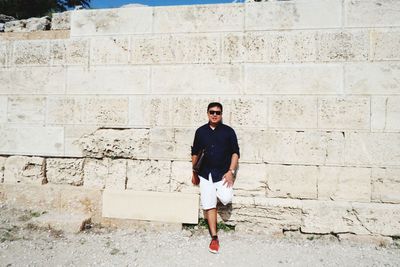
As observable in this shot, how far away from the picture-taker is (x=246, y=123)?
4.00 meters

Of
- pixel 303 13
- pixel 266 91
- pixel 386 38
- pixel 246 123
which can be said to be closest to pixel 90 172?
pixel 246 123

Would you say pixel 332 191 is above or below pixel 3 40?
below

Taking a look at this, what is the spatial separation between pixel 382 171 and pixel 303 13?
7.44 feet

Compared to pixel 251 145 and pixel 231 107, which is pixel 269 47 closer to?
pixel 231 107

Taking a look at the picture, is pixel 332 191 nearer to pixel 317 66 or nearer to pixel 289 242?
pixel 289 242

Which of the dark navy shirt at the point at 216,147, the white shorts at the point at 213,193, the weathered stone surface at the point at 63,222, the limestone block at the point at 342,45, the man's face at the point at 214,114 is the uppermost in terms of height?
the limestone block at the point at 342,45

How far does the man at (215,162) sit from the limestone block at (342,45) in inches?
61.6

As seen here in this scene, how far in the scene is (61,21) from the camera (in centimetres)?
457

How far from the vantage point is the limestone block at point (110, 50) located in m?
4.27

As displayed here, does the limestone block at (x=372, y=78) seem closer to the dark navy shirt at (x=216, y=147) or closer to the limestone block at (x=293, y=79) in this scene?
the limestone block at (x=293, y=79)

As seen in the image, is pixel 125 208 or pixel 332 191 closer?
pixel 332 191

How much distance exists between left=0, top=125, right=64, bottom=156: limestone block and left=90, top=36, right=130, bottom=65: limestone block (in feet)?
3.83

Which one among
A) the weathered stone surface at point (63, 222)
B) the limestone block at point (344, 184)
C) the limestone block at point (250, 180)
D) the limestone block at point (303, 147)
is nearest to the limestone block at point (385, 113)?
the limestone block at point (303, 147)

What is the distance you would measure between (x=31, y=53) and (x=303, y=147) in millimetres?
4192
